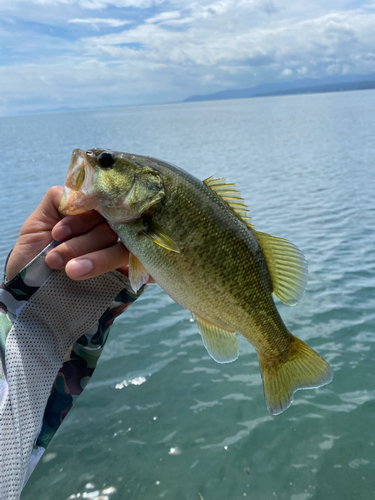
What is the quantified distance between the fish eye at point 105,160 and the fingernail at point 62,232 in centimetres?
41

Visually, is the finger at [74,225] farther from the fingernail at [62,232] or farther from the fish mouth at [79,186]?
the fish mouth at [79,186]

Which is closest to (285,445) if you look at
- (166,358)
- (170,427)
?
(170,427)

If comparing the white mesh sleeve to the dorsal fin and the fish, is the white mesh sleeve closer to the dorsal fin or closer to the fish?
the fish

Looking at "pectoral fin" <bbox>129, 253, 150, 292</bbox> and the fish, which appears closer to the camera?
the fish

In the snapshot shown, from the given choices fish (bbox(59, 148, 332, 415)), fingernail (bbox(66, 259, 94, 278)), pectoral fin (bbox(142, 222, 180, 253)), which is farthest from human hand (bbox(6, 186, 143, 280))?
pectoral fin (bbox(142, 222, 180, 253))

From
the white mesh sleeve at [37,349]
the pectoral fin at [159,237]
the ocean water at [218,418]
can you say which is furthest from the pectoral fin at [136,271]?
the ocean water at [218,418]

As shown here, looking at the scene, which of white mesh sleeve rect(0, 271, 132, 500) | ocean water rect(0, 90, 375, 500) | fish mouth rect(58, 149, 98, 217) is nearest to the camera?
white mesh sleeve rect(0, 271, 132, 500)

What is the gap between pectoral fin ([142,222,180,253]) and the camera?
2096mm

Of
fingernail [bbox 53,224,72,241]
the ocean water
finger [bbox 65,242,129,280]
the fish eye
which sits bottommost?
the ocean water

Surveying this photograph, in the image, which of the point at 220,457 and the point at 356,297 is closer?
the point at 220,457

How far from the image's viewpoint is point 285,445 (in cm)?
516

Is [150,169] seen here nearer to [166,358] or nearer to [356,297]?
[166,358]

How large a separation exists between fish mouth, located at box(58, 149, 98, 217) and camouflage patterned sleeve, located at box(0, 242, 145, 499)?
322 mm

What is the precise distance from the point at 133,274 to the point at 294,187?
18.0 meters
